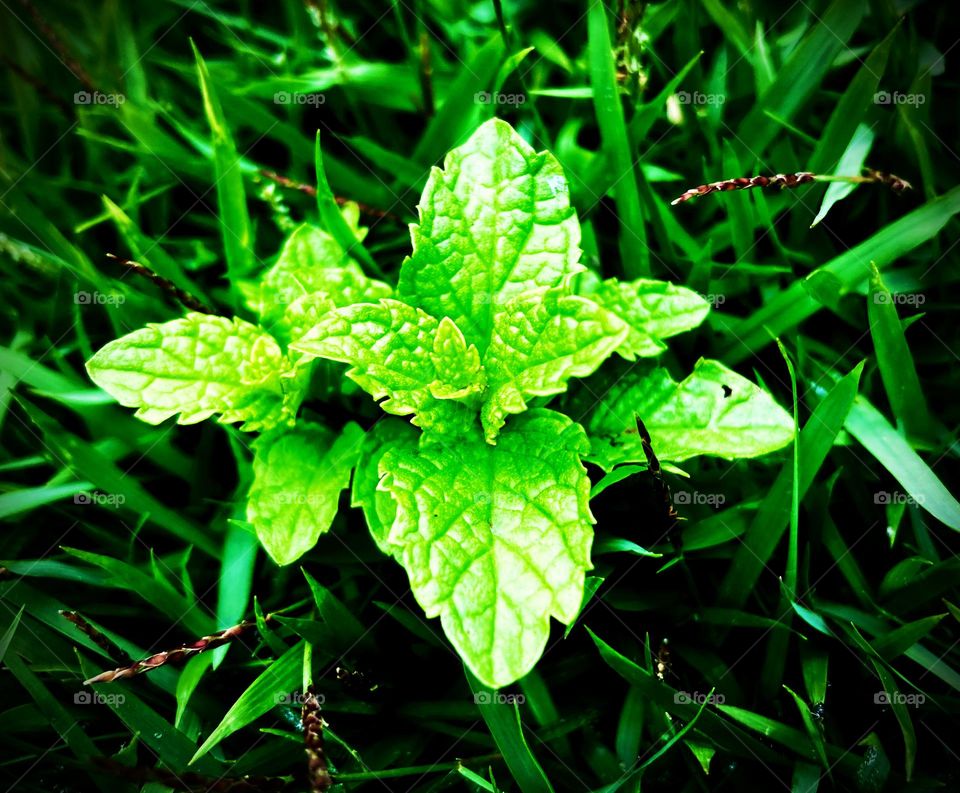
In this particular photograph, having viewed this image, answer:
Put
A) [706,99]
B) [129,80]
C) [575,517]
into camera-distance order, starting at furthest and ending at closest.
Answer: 1. [129,80]
2. [706,99]
3. [575,517]

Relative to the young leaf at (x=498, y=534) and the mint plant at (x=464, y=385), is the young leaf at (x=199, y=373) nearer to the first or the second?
the mint plant at (x=464, y=385)

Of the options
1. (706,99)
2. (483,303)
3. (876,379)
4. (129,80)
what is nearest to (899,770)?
(876,379)

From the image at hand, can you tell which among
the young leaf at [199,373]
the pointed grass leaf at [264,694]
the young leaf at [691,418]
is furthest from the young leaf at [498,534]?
the pointed grass leaf at [264,694]

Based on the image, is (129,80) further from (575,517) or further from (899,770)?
(899,770)

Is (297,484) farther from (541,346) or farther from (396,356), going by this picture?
(541,346)

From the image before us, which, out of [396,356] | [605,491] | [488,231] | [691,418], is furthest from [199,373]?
[691,418]
